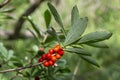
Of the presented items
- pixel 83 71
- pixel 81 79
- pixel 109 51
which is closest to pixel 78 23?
pixel 81 79

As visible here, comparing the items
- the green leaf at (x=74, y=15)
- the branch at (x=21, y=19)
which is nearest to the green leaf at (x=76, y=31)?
the green leaf at (x=74, y=15)

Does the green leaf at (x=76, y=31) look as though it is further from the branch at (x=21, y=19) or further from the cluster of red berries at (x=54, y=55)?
the branch at (x=21, y=19)

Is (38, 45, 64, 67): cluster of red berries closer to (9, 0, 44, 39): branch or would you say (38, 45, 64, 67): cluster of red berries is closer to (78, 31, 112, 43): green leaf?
(78, 31, 112, 43): green leaf

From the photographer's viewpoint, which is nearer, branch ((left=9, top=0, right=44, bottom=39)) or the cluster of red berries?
the cluster of red berries

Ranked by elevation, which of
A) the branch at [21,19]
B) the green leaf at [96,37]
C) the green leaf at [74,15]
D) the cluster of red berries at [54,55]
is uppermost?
the green leaf at [74,15]

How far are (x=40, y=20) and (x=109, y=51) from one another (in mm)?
1257

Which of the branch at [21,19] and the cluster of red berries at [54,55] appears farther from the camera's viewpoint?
the branch at [21,19]

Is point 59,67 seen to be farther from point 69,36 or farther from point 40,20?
point 40,20

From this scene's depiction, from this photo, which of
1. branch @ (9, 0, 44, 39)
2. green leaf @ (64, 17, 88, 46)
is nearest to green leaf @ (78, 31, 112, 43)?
green leaf @ (64, 17, 88, 46)

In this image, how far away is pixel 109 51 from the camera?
4391 millimetres

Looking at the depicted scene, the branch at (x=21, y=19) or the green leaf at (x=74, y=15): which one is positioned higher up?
the green leaf at (x=74, y=15)

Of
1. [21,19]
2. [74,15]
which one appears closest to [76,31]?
[74,15]

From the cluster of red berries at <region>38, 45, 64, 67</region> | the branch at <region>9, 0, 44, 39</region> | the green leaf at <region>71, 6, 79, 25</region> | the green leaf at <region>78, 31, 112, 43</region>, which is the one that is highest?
the green leaf at <region>71, 6, 79, 25</region>

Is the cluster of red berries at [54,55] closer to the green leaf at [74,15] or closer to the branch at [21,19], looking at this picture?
the green leaf at [74,15]
